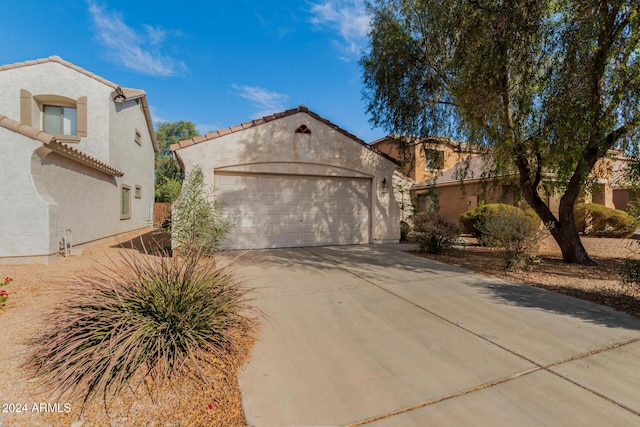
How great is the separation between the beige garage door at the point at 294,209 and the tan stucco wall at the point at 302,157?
0.31 meters

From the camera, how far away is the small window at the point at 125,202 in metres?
13.2

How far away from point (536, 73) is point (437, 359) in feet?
23.7

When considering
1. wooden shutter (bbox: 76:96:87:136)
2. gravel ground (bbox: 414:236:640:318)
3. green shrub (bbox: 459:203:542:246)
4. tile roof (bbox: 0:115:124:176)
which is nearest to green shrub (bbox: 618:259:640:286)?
gravel ground (bbox: 414:236:640:318)

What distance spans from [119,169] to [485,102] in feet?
46.3

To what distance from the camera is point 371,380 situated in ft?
8.84

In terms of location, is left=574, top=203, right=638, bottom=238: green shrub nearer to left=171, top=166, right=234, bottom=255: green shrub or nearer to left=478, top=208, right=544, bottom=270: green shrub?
left=478, top=208, right=544, bottom=270: green shrub

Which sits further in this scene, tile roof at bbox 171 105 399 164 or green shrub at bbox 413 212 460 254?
green shrub at bbox 413 212 460 254

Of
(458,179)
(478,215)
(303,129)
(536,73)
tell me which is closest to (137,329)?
(303,129)

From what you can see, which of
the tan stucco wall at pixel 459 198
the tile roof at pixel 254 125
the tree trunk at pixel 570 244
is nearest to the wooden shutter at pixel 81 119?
the tile roof at pixel 254 125

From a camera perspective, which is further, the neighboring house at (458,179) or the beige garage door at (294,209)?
the neighboring house at (458,179)

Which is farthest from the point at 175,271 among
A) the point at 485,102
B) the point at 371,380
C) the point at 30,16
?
the point at 30,16

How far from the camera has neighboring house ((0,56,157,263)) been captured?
6.76 m

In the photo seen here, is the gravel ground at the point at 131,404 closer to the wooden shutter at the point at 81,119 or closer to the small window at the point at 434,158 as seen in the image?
the small window at the point at 434,158

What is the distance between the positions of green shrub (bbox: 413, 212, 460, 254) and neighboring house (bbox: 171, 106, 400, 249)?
6.79 ft
